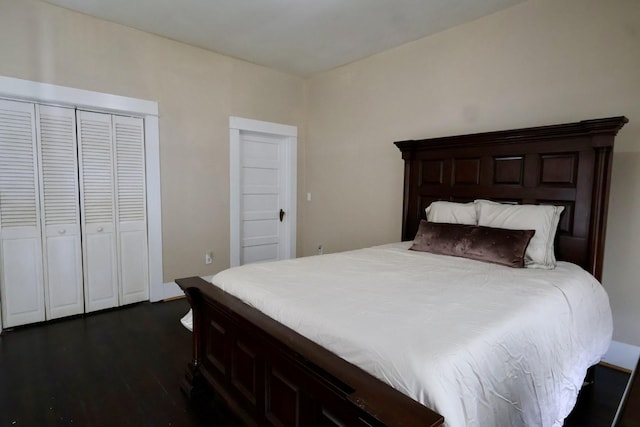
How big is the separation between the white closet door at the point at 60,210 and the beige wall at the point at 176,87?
0.40 meters

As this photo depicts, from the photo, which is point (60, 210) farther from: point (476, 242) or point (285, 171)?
point (476, 242)

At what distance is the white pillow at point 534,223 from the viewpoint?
2.17m

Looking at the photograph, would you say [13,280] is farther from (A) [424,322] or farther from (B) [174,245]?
(A) [424,322]

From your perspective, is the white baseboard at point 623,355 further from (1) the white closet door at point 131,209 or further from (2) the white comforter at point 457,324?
(1) the white closet door at point 131,209

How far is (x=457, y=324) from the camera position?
123 centimetres

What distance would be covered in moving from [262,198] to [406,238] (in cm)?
209

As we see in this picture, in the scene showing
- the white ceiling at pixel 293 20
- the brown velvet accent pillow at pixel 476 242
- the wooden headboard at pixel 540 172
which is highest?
the white ceiling at pixel 293 20

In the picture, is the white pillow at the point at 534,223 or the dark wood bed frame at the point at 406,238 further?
the white pillow at the point at 534,223

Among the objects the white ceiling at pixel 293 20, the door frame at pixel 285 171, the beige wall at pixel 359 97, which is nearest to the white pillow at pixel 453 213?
the beige wall at pixel 359 97

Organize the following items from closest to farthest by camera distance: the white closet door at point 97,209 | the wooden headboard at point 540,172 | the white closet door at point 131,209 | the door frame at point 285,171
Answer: the wooden headboard at point 540,172
the white closet door at point 97,209
the white closet door at point 131,209
the door frame at point 285,171

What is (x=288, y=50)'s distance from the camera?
3.72 meters

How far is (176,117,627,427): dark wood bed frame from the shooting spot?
1059 mm

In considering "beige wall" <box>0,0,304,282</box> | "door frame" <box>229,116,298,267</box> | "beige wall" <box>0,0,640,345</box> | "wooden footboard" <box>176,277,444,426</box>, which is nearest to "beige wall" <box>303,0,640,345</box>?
"beige wall" <box>0,0,640,345</box>

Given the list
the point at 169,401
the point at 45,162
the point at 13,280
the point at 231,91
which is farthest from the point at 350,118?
the point at 13,280
